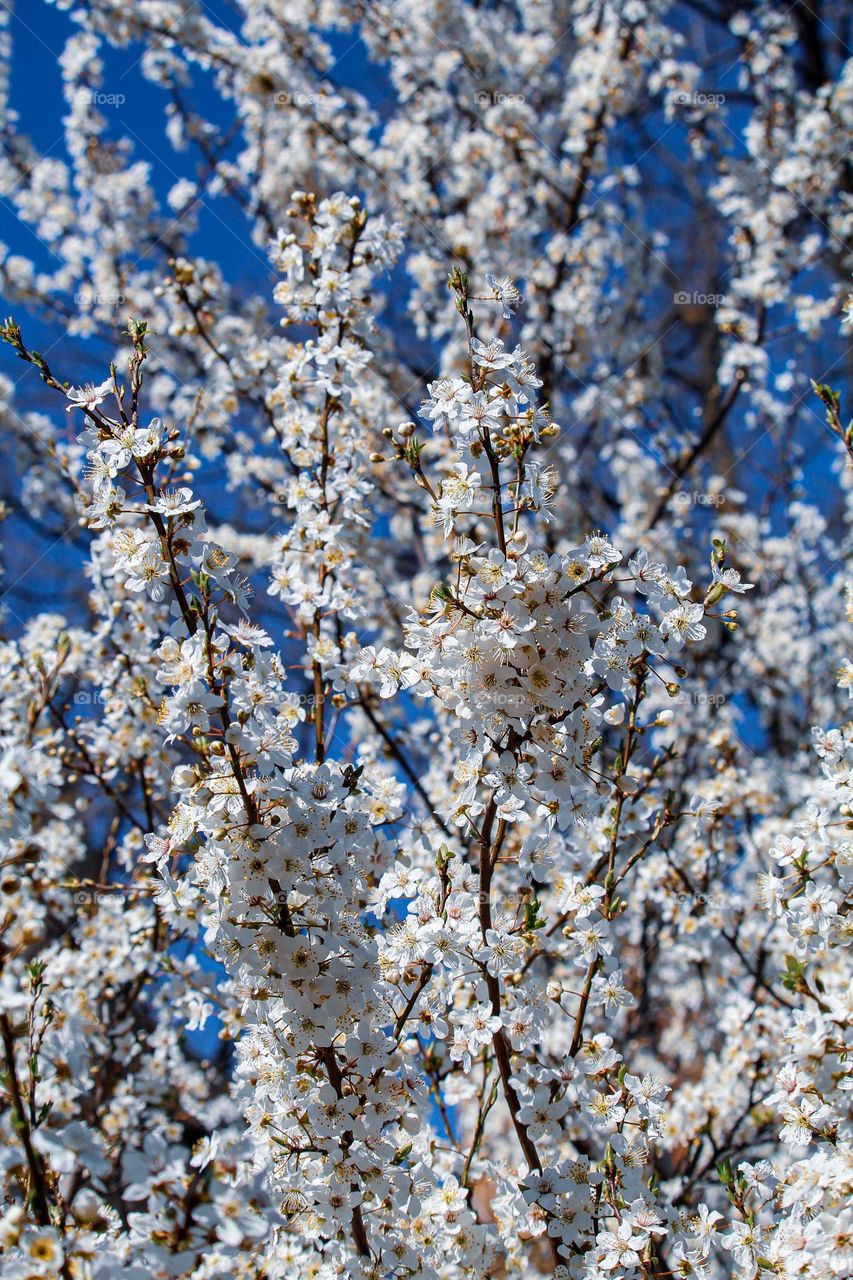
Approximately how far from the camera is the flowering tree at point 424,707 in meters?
1.82

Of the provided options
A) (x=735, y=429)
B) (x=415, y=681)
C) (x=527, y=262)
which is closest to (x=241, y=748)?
(x=415, y=681)

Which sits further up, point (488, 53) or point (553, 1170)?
point (488, 53)

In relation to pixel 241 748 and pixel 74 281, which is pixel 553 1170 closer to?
pixel 241 748

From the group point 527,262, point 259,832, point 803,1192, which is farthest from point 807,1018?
point 527,262

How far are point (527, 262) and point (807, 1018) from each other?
4.57 meters

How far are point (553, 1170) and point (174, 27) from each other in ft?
19.9

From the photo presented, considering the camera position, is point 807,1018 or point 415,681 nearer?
point 415,681

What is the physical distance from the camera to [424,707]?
306 centimetres

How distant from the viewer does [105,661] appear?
11.5 ft

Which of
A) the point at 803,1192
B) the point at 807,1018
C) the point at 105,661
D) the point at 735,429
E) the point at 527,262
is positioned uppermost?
the point at 735,429

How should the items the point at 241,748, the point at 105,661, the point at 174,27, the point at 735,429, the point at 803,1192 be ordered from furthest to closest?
the point at 735,429
the point at 174,27
the point at 105,661
the point at 803,1192
the point at 241,748

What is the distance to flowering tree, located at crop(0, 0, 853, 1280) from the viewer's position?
182cm

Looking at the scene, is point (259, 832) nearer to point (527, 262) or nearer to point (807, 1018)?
point (807, 1018)

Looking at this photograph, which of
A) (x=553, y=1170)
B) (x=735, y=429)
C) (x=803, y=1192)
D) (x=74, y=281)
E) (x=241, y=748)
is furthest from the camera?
(x=735, y=429)
